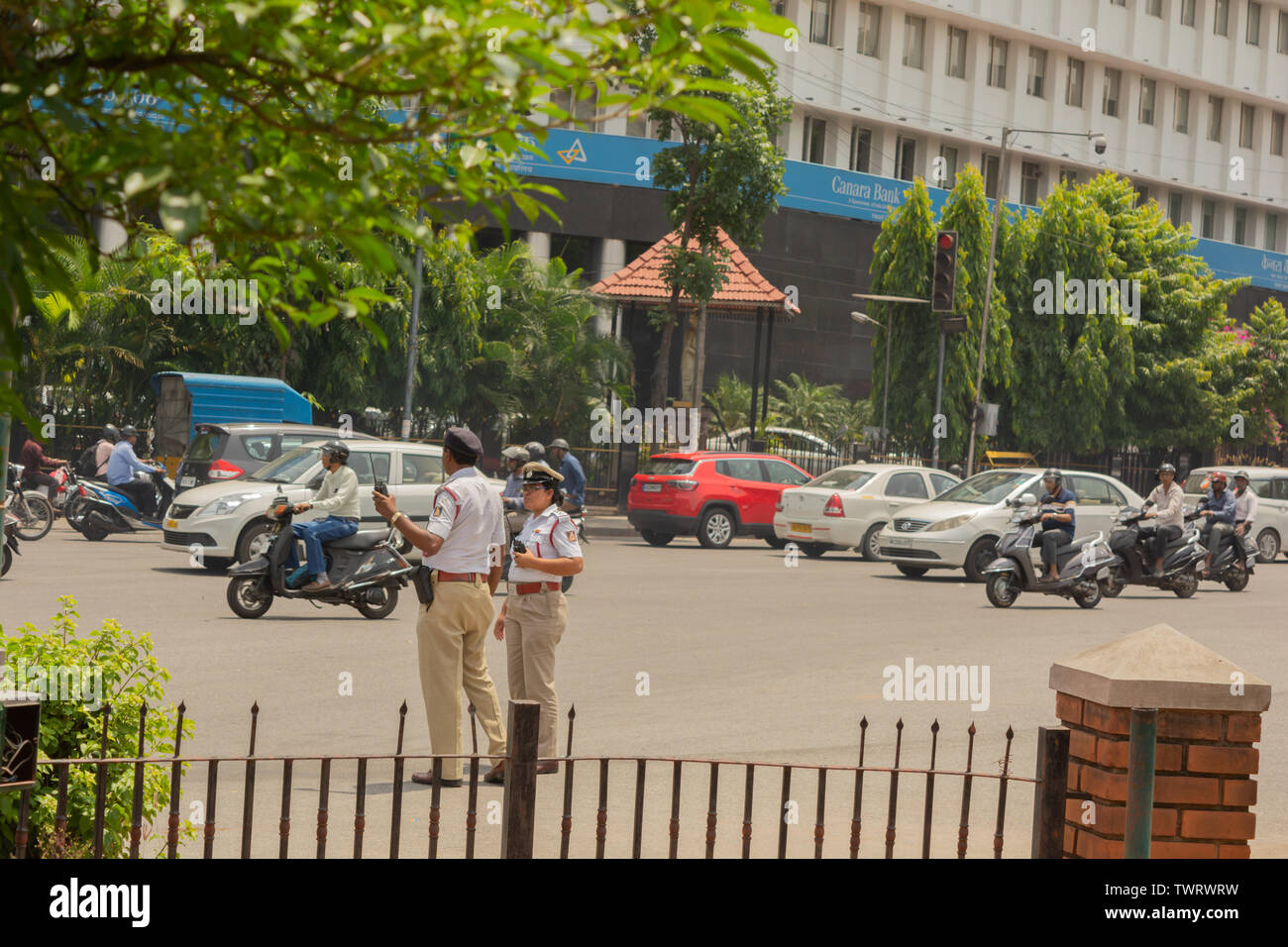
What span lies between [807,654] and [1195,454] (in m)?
34.9

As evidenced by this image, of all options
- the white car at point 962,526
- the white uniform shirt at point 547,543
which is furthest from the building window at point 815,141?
the white uniform shirt at point 547,543

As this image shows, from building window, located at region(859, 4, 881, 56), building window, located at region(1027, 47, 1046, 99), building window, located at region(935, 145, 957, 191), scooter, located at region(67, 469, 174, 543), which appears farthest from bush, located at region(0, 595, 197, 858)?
building window, located at region(1027, 47, 1046, 99)

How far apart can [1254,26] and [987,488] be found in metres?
43.2

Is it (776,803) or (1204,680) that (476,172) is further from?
(776,803)

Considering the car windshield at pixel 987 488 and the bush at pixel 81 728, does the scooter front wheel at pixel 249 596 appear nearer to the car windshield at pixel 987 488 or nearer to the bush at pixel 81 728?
the bush at pixel 81 728

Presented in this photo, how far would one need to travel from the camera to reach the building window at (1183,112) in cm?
5422

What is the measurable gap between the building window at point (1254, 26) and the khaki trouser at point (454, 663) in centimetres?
5618

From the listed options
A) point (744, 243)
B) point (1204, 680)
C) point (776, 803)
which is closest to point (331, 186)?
point (1204, 680)

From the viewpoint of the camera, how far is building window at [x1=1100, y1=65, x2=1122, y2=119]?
51969mm

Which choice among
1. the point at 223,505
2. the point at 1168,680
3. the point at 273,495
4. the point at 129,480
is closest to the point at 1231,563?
the point at 273,495

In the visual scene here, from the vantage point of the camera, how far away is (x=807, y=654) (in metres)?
12.0

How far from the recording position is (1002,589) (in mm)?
16688

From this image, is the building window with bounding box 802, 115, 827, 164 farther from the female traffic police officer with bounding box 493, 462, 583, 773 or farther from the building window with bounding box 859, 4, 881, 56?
the female traffic police officer with bounding box 493, 462, 583, 773

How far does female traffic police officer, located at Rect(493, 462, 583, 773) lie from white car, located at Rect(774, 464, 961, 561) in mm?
15430
